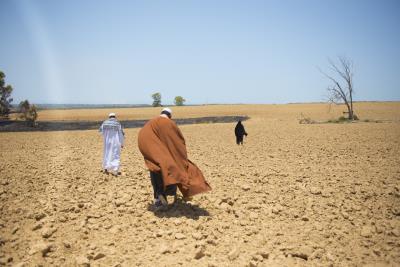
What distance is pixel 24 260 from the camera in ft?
13.4

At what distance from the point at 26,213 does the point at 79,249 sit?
1.75 m

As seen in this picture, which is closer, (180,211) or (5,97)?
(180,211)

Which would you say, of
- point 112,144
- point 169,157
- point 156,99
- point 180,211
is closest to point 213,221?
point 180,211

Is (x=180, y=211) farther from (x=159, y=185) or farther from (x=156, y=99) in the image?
(x=156, y=99)

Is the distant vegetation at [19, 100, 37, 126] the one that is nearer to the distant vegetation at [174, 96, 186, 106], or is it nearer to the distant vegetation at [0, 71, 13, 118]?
the distant vegetation at [0, 71, 13, 118]

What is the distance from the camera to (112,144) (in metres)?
8.99

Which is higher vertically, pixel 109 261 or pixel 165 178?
pixel 165 178

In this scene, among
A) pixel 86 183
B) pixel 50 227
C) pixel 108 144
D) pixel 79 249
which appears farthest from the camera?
pixel 108 144

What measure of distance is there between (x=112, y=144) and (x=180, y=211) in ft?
12.5

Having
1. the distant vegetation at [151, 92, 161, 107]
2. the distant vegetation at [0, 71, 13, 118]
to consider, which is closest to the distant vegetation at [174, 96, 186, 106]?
the distant vegetation at [151, 92, 161, 107]

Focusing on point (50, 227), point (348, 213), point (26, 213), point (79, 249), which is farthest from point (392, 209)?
point (26, 213)

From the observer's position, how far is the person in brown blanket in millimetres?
5398

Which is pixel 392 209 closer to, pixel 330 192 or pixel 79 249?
pixel 330 192

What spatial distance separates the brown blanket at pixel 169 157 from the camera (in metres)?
5.40
